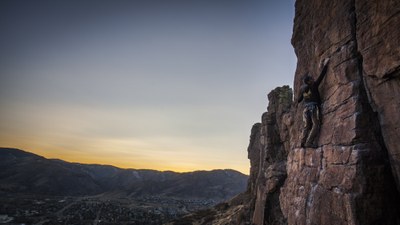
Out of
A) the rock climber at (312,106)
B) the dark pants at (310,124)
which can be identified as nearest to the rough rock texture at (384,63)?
the rock climber at (312,106)

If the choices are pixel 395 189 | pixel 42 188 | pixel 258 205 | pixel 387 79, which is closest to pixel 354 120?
pixel 387 79

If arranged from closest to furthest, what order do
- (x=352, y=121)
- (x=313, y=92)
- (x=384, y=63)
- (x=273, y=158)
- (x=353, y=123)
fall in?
(x=384, y=63) < (x=353, y=123) < (x=352, y=121) < (x=313, y=92) < (x=273, y=158)

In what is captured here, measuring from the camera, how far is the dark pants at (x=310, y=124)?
1633cm

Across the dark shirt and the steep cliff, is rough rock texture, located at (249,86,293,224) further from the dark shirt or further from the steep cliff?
the dark shirt

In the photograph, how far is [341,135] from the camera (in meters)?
13.7

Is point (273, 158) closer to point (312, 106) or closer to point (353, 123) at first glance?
point (312, 106)

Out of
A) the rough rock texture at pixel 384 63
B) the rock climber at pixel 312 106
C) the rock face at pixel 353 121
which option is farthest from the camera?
the rock climber at pixel 312 106

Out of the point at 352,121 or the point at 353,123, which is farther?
the point at 352,121

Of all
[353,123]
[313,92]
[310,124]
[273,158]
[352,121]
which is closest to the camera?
[353,123]

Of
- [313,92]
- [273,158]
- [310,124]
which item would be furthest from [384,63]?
[273,158]

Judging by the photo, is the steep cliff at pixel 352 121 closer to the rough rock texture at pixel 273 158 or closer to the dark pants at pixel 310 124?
the dark pants at pixel 310 124

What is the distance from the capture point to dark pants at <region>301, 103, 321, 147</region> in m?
16.3

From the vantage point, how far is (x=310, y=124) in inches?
667

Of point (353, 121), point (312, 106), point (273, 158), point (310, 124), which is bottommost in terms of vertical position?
point (273, 158)
